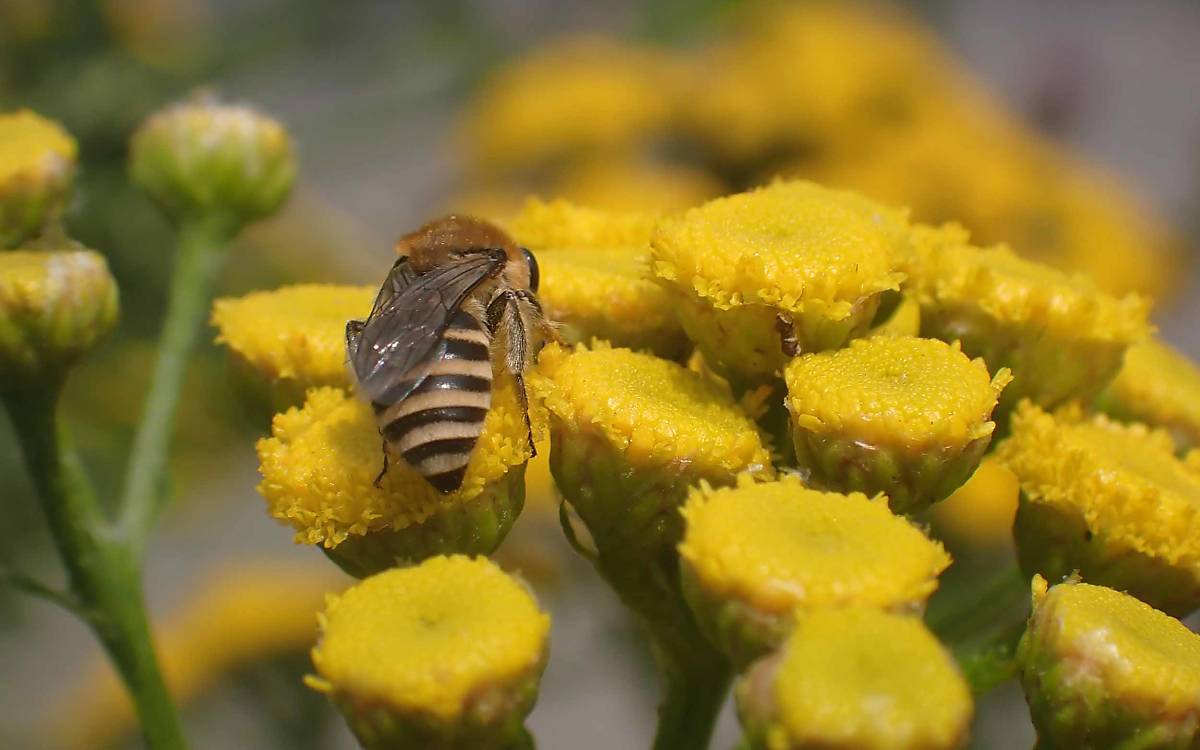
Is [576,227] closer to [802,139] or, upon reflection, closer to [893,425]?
[893,425]

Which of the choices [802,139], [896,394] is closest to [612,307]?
[896,394]

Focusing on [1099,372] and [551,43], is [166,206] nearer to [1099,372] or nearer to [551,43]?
[1099,372]

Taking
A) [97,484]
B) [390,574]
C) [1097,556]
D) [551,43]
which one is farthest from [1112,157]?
[390,574]

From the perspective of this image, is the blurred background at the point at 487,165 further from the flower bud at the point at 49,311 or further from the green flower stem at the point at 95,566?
the flower bud at the point at 49,311

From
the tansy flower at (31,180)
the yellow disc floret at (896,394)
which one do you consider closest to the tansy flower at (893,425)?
the yellow disc floret at (896,394)

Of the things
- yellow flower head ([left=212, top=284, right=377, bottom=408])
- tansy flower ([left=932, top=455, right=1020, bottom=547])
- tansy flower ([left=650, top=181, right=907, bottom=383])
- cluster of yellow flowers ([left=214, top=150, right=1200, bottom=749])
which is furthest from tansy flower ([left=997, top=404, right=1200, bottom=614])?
tansy flower ([left=932, top=455, right=1020, bottom=547])

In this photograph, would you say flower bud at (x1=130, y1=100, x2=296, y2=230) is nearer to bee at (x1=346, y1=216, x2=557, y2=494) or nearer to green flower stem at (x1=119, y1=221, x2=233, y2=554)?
green flower stem at (x1=119, y1=221, x2=233, y2=554)
